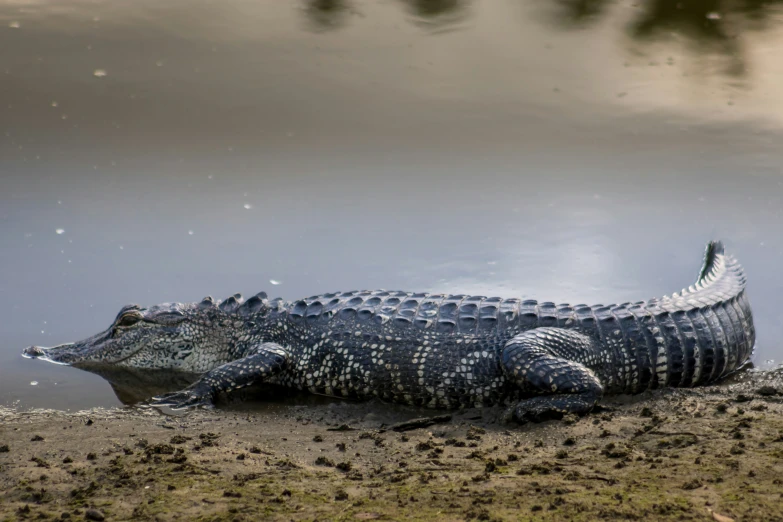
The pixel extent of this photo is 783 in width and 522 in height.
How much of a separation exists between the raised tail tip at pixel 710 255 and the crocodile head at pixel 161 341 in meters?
3.99

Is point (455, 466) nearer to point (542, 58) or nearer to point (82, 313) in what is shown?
point (82, 313)

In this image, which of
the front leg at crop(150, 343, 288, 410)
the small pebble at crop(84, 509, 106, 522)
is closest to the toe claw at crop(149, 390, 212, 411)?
the front leg at crop(150, 343, 288, 410)

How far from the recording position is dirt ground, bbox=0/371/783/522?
→ 3660mm

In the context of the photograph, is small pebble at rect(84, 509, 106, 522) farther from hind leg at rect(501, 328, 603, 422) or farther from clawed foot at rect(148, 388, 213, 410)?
hind leg at rect(501, 328, 603, 422)

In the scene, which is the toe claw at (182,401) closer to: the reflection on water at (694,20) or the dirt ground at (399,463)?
the dirt ground at (399,463)

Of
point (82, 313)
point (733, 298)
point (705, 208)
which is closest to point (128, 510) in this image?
point (82, 313)

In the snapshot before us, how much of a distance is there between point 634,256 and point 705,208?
1.78 m

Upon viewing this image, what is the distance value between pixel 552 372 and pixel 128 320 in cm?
372

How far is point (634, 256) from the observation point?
27.9ft

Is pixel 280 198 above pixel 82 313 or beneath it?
above

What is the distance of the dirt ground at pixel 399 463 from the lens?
3.66 metres

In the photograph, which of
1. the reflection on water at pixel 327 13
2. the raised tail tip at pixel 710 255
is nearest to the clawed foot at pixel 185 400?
the raised tail tip at pixel 710 255

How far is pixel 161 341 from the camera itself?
7.01m

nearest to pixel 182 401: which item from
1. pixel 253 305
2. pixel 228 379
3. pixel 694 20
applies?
pixel 228 379
